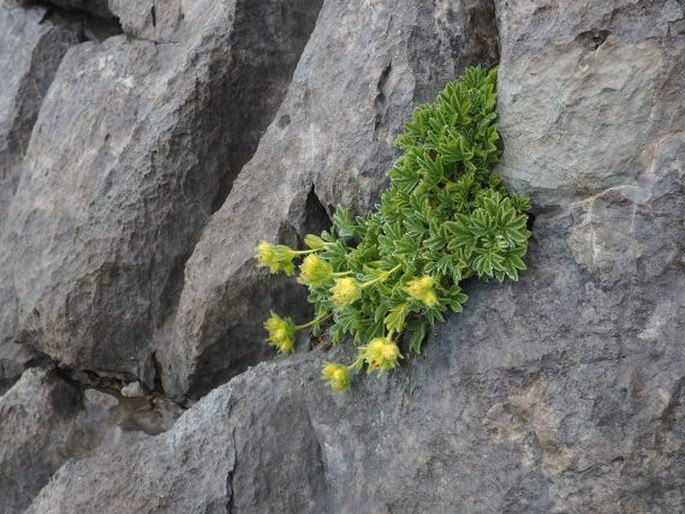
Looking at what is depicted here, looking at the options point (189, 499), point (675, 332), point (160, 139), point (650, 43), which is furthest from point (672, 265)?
point (160, 139)

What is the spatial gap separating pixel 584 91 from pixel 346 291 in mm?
1365

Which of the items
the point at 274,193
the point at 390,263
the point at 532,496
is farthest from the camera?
the point at 274,193

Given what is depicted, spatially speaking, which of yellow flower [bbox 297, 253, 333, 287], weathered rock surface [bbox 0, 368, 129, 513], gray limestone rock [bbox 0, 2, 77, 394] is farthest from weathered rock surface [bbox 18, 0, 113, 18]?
yellow flower [bbox 297, 253, 333, 287]

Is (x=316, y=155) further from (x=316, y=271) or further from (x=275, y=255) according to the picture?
(x=316, y=271)

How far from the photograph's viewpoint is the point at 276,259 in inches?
154

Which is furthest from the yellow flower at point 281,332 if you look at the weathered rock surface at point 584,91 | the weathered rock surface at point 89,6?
the weathered rock surface at point 89,6

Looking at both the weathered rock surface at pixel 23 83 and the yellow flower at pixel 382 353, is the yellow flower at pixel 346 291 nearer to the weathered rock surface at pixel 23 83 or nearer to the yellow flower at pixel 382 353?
the yellow flower at pixel 382 353

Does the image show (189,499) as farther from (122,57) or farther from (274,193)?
(122,57)

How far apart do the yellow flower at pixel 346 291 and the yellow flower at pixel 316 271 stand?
23 cm

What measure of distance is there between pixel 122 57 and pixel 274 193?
175 centimetres

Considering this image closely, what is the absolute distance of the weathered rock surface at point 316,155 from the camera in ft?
12.4

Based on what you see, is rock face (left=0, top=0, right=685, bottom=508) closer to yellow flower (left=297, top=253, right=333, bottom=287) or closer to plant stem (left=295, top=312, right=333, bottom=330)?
plant stem (left=295, top=312, right=333, bottom=330)

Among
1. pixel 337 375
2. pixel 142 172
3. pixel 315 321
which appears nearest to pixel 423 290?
pixel 337 375

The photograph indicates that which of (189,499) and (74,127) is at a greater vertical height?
(74,127)
